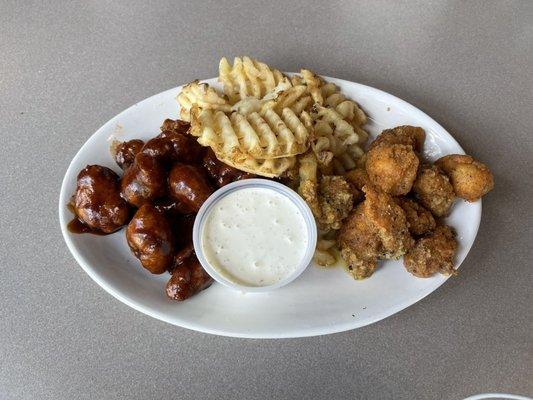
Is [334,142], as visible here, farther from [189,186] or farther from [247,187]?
[189,186]

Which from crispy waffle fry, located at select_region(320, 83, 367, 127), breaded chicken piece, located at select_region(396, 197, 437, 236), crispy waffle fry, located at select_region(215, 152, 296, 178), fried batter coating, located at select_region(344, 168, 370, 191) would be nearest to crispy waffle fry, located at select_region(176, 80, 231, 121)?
crispy waffle fry, located at select_region(215, 152, 296, 178)

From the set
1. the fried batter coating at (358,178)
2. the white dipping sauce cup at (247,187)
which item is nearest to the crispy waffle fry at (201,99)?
the white dipping sauce cup at (247,187)

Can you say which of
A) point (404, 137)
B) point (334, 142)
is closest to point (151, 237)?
point (334, 142)

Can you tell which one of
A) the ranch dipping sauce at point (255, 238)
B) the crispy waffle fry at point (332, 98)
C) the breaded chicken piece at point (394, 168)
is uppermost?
the crispy waffle fry at point (332, 98)

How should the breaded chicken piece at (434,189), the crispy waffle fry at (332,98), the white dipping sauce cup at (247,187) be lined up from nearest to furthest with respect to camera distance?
the white dipping sauce cup at (247,187) → the breaded chicken piece at (434,189) → the crispy waffle fry at (332,98)

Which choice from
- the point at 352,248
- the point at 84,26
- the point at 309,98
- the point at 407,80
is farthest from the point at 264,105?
the point at 84,26

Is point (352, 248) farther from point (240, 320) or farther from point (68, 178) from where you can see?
point (68, 178)

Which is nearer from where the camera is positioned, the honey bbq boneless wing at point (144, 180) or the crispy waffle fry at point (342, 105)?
the honey bbq boneless wing at point (144, 180)

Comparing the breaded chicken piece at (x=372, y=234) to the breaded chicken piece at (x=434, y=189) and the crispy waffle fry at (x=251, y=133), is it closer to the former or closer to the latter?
the breaded chicken piece at (x=434, y=189)
